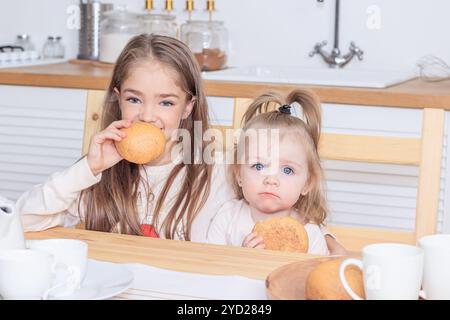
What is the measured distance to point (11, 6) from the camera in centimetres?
308

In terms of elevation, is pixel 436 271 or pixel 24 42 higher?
pixel 24 42

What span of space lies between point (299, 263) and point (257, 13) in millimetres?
1794

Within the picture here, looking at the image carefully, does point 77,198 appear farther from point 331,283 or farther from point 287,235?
point 331,283

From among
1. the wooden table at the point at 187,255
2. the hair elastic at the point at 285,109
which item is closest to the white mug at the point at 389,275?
the wooden table at the point at 187,255

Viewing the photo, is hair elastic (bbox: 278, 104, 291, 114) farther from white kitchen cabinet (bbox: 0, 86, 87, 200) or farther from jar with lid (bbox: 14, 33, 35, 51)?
jar with lid (bbox: 14, 33, 35, 51)

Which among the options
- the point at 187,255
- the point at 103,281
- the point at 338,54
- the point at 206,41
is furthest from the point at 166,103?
the point at 338,54

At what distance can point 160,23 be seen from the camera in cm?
280

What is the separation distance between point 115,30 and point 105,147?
1285mm

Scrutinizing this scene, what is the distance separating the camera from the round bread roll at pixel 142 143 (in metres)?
1.52

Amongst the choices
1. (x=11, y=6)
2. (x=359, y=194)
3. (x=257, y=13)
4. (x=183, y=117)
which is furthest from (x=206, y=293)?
(x=11, y=6)

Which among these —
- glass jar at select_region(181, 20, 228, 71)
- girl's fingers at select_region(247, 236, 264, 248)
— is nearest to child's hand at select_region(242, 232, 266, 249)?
girl's fingers at select_region(247, 236, 264, 248)

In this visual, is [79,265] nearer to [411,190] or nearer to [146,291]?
[146,291]

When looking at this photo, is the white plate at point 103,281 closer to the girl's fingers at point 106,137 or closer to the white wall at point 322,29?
the girl's fingers at point 106,137

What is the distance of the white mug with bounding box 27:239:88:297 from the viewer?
1021 mm
